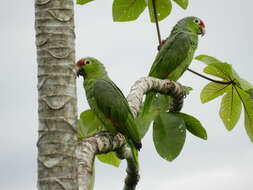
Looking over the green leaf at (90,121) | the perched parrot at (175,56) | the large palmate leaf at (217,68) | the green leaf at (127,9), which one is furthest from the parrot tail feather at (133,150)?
the green leaf at (127,9)

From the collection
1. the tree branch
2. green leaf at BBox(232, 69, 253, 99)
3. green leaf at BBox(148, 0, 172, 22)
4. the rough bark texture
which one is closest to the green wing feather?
green leaf at BBox(148, 0, 172, 22)

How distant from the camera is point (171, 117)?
389 centimetres

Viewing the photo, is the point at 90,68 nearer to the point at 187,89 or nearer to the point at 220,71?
the point at 187,89

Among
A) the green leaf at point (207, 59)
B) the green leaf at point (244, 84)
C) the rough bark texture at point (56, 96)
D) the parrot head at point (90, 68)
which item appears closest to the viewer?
the rough bark texture at point (56, 96)

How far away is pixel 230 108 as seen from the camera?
452 centimetres

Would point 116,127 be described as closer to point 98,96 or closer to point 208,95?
point 98,96

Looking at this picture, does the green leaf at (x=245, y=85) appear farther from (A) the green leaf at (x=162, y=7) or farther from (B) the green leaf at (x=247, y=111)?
(A) the green leaf at (x=162, y=7)

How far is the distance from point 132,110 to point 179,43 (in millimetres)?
2172

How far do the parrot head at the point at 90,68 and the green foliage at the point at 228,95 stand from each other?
1.04 m

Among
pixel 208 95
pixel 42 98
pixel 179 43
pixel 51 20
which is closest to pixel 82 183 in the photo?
pixel 42 98

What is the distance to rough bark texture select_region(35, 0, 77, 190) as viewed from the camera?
2029 mm

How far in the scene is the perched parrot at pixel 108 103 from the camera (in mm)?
3551

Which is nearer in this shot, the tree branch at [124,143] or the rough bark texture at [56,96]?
the rough bark texture at [56,96]

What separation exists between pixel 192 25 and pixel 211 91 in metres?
1.66
